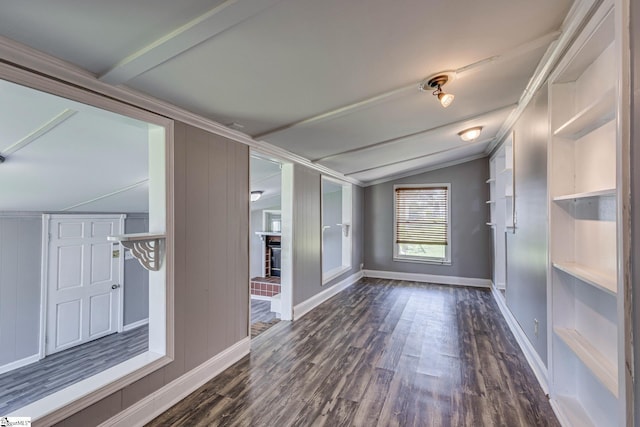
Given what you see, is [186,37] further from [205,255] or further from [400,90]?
[205,255]

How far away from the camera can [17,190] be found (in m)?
2.98

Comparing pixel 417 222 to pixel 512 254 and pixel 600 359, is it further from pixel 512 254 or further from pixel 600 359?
pixel 600 359

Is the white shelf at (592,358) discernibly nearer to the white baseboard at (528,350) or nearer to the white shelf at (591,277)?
the white shelf at (591,277)

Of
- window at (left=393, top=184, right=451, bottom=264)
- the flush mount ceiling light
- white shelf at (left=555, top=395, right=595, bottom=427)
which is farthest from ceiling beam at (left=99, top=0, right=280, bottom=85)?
window at (left=393, top=184, right=451, bottom=264)

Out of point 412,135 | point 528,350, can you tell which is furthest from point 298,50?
point 528,350

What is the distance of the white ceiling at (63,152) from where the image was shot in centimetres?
161

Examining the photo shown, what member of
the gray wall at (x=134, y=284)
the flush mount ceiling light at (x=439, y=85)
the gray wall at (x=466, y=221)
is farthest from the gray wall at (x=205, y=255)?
the gray wall at (x=466, y=221)

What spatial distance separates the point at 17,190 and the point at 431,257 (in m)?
6.42

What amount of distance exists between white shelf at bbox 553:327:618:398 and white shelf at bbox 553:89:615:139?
4.28ft

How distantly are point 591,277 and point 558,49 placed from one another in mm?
1428

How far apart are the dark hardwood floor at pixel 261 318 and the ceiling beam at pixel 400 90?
232 cm

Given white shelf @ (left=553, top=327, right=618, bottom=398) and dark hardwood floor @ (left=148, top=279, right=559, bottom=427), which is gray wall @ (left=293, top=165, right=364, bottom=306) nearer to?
dark hardwood floor @ (left=148, top=279, right=559, bottom=427)

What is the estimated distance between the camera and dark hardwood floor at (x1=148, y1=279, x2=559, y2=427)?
1894mm

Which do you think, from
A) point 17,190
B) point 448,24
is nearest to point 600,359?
point 448,24
